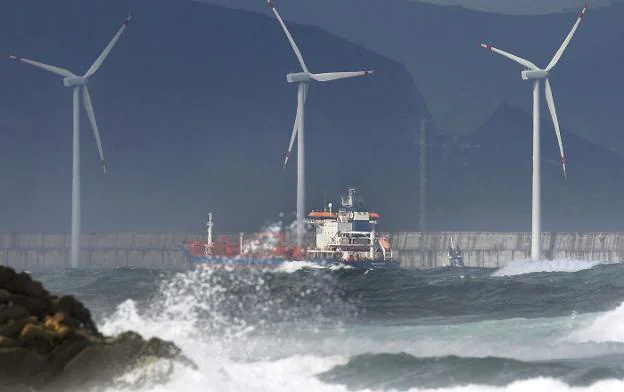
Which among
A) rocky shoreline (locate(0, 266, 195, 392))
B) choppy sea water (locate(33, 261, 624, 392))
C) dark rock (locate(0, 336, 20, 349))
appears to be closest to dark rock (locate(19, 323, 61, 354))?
rocky shoreline (locate(0, 266, 195, 392))

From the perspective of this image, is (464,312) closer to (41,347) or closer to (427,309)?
(427,309)

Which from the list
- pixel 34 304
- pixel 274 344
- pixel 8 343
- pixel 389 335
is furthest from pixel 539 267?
pixel 8 343

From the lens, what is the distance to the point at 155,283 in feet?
341

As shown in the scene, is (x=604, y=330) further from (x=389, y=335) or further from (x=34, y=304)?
(x=34, y=304)

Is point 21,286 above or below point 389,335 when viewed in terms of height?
above

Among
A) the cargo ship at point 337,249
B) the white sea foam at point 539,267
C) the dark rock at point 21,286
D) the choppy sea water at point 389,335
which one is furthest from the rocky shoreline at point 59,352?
the white sea foam at point 539,267

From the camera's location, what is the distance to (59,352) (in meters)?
32.3

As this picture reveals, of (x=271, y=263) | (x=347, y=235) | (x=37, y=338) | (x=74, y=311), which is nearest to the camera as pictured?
(x=37, y=338)

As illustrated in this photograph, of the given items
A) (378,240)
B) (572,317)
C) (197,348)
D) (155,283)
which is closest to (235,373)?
(197,348)

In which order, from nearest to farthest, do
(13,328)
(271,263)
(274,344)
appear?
(13,328), (274,344), (271,263)

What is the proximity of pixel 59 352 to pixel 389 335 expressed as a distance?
27285 mm

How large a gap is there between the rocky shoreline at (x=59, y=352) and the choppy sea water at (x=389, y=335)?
872 millimetres

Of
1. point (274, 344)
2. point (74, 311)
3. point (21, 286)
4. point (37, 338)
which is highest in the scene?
point (21, 286)

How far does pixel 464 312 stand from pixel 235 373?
38.7 m
